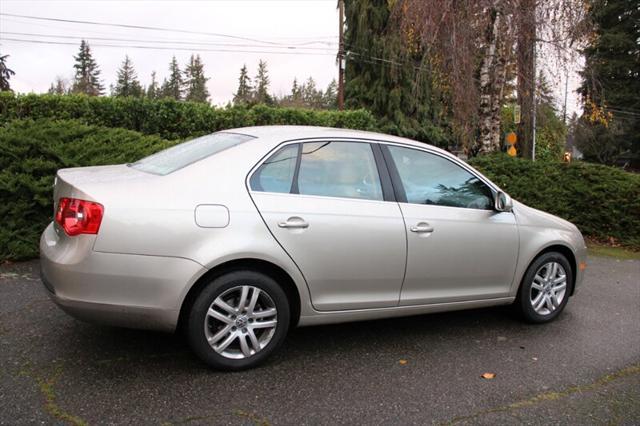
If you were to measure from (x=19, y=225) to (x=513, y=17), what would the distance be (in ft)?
29.5

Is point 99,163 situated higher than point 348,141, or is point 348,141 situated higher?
point 348,141

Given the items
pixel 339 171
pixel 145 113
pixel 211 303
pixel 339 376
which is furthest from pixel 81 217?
pixel 145 113

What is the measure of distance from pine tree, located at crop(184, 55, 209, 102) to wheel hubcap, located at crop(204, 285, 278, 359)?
97797 millimetres

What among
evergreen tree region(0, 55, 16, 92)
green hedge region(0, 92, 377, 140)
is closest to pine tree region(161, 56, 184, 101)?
evergreen tree region(0, 55, 16, 92)

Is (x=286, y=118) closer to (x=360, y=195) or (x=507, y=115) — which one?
(x=360, y=195)

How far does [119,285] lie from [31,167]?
3456mm

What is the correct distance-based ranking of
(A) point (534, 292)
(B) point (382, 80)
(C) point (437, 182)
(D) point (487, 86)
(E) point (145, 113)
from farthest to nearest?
(B) point (382, 80) < (E) point (145, 113) < (D) point (487, 86) < (A) point (534, 292) < (C) point (437, 182)

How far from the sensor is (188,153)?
3.75 m

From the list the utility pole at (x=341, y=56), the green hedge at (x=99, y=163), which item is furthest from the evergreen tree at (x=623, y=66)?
the green hedge at (x=99, y=163)

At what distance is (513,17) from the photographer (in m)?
9.92

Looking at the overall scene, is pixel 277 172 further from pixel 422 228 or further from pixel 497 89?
pixel 497 89

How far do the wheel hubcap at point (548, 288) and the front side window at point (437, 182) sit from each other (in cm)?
86

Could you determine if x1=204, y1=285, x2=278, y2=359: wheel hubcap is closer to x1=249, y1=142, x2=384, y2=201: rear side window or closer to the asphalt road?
the asphalt road

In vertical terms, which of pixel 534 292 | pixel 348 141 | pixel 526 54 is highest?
pixel 526 54
